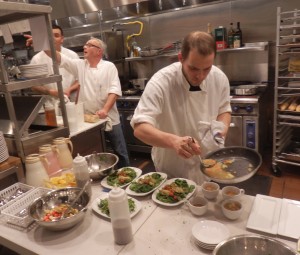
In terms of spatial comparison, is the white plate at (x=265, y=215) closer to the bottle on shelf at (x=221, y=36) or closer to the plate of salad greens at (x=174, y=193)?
the plate of salad greens at (x=174, y=193)

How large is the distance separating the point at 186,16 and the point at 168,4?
1.03ft

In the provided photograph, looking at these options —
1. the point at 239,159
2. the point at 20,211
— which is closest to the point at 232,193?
the point at 239,159

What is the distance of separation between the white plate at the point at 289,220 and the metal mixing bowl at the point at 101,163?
95cm

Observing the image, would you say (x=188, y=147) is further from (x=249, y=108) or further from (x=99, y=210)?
(x=249, y=108)

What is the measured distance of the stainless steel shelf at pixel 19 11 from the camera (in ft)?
5.11

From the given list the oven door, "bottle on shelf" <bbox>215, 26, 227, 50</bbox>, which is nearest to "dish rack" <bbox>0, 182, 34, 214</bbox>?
the oven door

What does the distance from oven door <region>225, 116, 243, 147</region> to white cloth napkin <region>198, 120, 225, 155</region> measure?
1.70m

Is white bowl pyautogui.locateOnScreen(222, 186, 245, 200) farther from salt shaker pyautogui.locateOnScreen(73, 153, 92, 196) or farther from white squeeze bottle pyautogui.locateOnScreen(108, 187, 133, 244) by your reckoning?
salt shaker pyautogui.locateOnScreen(73, 153, 92, 196)

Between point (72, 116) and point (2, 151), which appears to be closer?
point (2, 151)

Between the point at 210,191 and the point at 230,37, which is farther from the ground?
the point at 230,37

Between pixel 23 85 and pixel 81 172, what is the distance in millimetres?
680

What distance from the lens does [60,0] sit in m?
4.60

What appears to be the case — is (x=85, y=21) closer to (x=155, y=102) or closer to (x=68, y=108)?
(x=68, y=108)

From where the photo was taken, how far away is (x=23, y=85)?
5.47 feet
